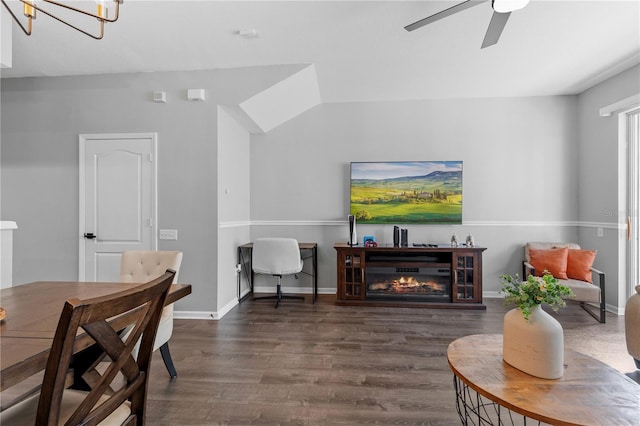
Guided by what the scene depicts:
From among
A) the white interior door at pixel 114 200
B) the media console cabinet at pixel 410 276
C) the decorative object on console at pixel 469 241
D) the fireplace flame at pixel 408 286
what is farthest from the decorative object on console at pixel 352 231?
the white interior door at pixel 114 200

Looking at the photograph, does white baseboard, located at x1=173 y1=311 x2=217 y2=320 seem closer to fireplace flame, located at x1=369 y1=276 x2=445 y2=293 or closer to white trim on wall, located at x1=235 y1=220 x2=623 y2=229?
white trim on wall, located at x1=235 y1=220 x2=623 y2=229

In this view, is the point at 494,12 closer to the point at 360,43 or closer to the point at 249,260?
the point at 360,43

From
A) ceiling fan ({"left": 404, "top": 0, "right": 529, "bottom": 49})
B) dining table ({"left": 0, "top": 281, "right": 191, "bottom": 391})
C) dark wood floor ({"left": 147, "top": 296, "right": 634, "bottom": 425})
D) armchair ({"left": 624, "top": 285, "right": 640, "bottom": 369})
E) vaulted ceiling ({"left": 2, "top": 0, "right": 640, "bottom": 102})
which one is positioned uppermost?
vaulted ceiling ({"left": 2, "top": 0, "right": 640, "bottom": 102})

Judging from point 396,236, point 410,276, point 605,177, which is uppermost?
point 605,177

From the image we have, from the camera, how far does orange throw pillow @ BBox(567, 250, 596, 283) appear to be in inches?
153

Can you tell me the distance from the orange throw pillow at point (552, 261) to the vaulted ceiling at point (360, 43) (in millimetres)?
2231

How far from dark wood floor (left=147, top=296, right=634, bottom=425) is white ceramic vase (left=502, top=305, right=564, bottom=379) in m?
0.66

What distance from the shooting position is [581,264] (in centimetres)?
391

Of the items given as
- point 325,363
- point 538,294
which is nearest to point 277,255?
point 325,363

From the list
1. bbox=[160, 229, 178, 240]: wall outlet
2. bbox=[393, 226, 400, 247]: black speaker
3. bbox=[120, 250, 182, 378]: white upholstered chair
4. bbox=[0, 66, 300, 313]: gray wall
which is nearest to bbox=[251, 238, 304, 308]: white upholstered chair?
bbox=[0, 66, 300, 313]: gray wall

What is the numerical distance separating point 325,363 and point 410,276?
2208mm

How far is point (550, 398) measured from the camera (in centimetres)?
129

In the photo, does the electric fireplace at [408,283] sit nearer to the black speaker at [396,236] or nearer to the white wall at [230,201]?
the black speaker at [396,236]

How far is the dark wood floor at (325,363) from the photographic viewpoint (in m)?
1.97
